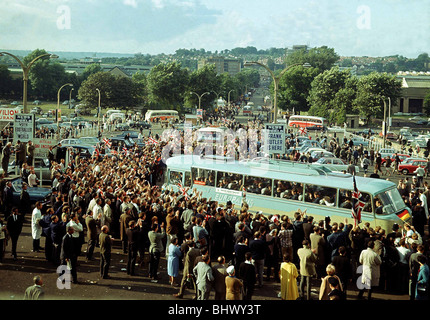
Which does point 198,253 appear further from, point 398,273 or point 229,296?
point 398,273

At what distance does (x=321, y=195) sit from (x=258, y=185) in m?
2.77

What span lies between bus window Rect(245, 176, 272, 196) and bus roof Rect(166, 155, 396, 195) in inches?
7.2

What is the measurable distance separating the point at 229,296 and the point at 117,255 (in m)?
6.81

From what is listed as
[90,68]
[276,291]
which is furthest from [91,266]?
[90,68]

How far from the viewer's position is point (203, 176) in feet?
71.7

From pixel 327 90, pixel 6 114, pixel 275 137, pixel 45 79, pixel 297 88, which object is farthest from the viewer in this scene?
pixel 45 79

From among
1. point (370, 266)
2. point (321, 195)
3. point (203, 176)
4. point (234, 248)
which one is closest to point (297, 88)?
point (203, 176)

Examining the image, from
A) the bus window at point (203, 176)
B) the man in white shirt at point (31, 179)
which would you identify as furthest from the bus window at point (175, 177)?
the man in white shirt at point (31, 179)

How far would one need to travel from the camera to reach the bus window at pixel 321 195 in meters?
17.7

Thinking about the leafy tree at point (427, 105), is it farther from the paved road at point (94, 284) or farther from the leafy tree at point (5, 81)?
the leafy tree at point (5, 81)

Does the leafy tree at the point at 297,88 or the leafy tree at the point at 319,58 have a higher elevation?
the leafy tree at the point at 319,58

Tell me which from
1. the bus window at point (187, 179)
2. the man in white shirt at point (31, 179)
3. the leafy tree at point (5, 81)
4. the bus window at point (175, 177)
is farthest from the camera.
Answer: the leafy tree at point (5, 81)

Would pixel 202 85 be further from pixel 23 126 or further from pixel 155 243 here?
pixel 155 243

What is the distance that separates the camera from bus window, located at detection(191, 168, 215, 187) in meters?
21.4
